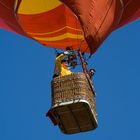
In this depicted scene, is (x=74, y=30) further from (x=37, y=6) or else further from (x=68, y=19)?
(x=37, y=6)

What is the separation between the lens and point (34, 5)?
13609 millimetres

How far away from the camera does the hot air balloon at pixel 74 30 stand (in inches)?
439

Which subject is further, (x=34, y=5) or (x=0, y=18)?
(x=34, y=5)

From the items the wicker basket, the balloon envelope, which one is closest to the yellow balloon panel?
the balloon envelope

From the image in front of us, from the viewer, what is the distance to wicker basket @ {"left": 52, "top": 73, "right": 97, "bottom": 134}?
11.1 m

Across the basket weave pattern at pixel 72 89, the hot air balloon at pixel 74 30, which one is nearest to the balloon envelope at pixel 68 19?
the hot air balloon at pixel 74 30

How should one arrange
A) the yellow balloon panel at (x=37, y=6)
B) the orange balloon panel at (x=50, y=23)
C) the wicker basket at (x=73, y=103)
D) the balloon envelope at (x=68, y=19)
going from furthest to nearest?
the yellow balloon panel at (x=37, y=6), the orange balloon panel at (x=50, y=23), the balloon envelope at (x=68, y=19), the wicker basket at (x=73, y=103)

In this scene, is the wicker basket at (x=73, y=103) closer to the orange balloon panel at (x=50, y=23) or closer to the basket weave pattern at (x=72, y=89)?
the basket weave pattern at (x=72, y=89)

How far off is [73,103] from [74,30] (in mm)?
2538

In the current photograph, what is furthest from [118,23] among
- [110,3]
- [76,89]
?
[76,89]

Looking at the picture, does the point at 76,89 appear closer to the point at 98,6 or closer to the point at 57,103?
the point at 57,103

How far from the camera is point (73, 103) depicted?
11039 mm

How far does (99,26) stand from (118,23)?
628 mm

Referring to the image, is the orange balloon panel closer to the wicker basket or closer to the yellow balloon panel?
the yellow balloon panel
